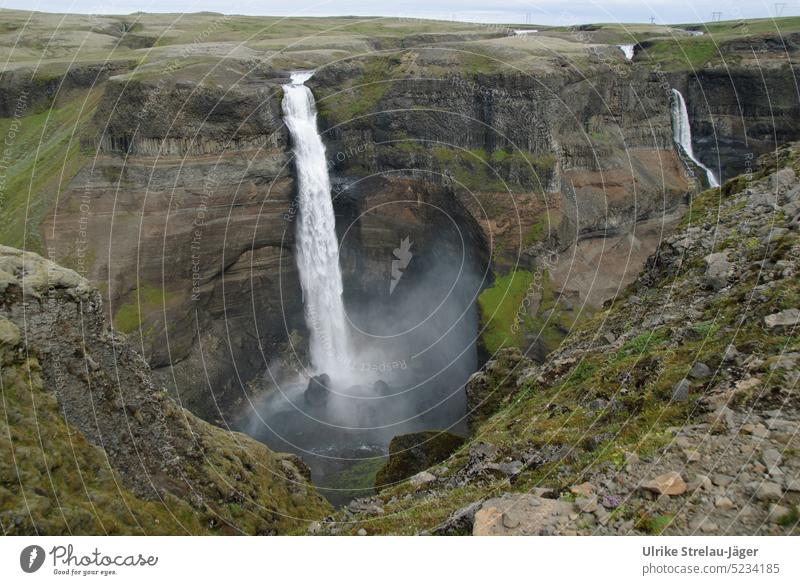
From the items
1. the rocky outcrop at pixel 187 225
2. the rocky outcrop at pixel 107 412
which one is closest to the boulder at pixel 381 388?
the rocky outcrop at pixel 187 225

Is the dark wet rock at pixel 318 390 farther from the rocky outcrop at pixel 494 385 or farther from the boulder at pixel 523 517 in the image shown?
the boulder at pixel 523 517

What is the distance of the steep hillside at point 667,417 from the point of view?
9.58m

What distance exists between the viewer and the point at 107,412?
1717cm

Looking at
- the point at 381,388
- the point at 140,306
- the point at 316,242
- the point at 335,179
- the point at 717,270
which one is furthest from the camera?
the point at 335,179

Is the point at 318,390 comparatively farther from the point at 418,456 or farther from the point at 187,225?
the point at 418,456

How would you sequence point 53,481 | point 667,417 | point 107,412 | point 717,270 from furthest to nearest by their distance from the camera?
1. point 717,270
2. point 107,412
3. point 53,481
4. point 667,417

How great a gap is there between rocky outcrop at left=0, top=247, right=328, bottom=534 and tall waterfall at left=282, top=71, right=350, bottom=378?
33.0 m

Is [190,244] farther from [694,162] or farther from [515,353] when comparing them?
[694,162]

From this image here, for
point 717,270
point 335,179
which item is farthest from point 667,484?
point 335,179

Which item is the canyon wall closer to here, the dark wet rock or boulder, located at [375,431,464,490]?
the dark wet rock

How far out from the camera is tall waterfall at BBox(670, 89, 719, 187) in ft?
207

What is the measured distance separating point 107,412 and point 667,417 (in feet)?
47.7

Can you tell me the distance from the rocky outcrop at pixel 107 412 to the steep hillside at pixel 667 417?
16.4 ft

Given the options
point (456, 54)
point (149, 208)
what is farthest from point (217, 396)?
point (456, 54)
